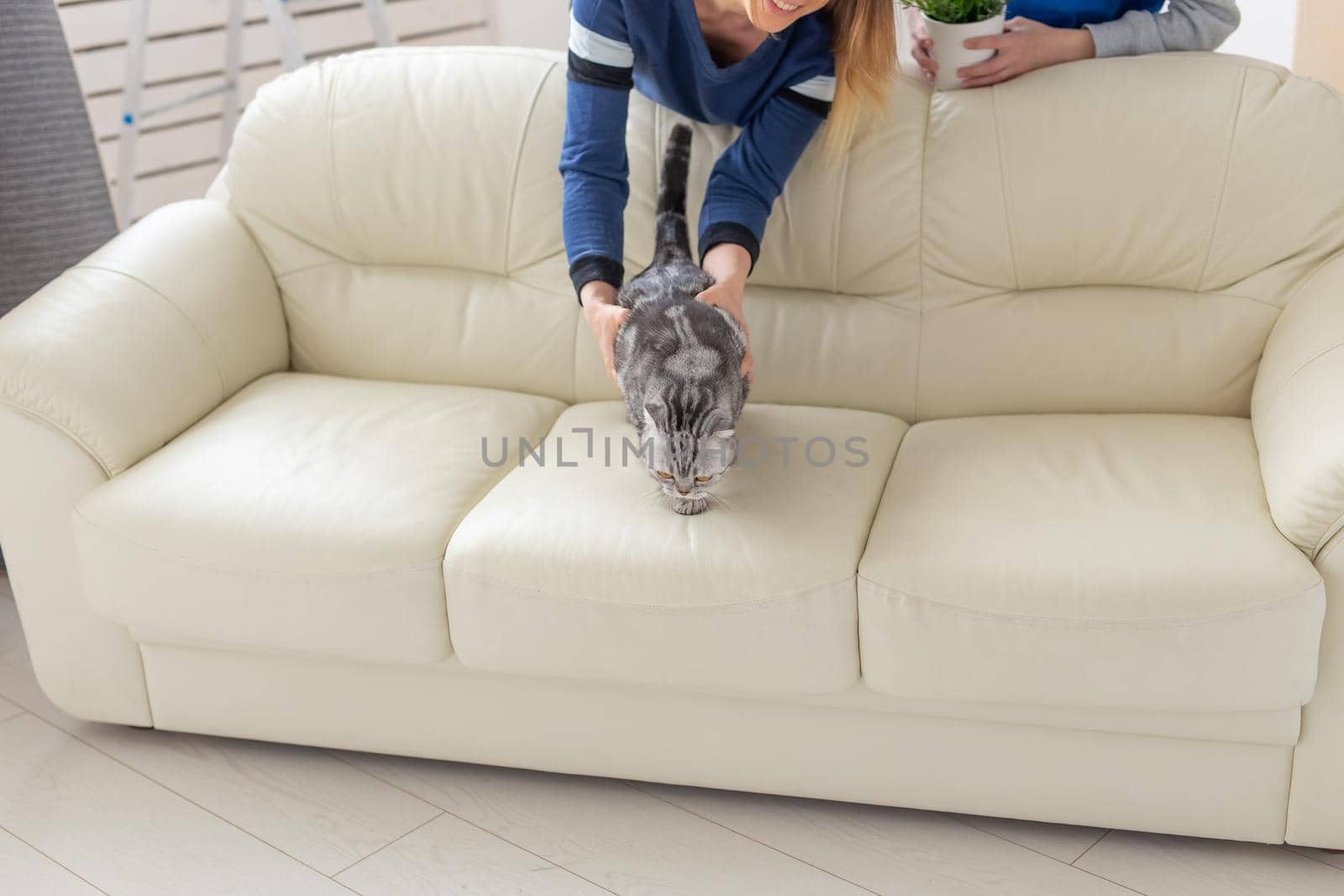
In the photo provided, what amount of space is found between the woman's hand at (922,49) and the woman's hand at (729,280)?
18.1 inches

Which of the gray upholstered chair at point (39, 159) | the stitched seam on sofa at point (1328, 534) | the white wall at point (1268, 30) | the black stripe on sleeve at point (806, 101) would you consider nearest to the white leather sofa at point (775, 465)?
→ the stitched seam on sofa at point (1328, 534)

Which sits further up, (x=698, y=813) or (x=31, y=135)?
(x=31, y=135)

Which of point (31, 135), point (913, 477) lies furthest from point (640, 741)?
point (31, 135)

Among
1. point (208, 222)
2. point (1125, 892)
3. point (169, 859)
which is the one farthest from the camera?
point (208, 222)

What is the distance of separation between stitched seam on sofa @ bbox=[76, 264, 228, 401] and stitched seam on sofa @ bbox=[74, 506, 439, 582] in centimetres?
39

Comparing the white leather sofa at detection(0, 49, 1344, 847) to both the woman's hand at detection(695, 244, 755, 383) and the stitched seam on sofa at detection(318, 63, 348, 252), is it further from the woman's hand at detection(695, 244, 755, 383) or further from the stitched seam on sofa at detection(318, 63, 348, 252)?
the woman's hand at detection(695, 244, 755, 383)

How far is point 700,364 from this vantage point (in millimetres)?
1636

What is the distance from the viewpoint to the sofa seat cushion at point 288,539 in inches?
66.7

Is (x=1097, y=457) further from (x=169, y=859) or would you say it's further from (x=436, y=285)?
(x=169, y=859)

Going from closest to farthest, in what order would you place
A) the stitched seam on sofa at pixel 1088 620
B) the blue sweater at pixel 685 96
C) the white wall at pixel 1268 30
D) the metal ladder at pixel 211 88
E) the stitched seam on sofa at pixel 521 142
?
the stitched seam on sofa at pixel 1088 620 < the blue sweater at pixel 685 96 < the stitched seam on sofa at pixel 521 142 < the white wall at pixel 1268 30 < the metal ladder at pixel 211 88

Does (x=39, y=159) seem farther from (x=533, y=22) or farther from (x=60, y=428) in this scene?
(x=533, y=22)

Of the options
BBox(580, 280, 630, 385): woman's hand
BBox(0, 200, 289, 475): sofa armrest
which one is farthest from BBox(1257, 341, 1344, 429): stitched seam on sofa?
BBox(0, 200, 289, 475): sofa armrest

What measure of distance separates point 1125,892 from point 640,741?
0.67 meters

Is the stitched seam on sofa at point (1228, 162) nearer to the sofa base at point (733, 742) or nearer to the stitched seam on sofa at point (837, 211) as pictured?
the stitched seam on sofa at point (837, 211)
